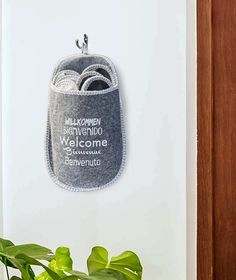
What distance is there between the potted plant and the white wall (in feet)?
1.44

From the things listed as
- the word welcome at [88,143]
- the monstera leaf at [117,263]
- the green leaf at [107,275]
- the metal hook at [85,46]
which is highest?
the metal hook at [85,46]

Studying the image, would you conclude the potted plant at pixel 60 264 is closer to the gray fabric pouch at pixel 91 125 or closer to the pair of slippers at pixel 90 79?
the gray fabric pouch at pixel 91 125

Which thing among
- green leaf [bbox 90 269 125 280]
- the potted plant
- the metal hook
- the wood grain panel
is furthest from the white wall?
green leaf [bbox 90 269 125 280]

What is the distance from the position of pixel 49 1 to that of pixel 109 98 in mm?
397

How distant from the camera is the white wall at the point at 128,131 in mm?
1346

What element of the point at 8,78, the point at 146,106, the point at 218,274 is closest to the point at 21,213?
the point at 8,78

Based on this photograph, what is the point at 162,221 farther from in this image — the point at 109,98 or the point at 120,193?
the point at 109,98

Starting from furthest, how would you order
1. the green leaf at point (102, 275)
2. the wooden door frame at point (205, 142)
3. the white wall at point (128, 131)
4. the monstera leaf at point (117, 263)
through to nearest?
the white wall at point (128, 131) → the wooden door frame at point (205, 142) → the monstera leaf at point (117, 263) → the green leaf at point (102, 275)

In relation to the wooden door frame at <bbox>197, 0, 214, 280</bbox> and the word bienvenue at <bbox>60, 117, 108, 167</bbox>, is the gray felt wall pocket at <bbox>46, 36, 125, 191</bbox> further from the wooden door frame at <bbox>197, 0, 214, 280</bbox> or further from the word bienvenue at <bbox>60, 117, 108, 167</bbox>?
the wooden door frame at <bbox>197, 0, 214, 280</bbox>

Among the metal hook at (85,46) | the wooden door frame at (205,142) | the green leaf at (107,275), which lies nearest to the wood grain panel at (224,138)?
the wooden door frame at (205,142)

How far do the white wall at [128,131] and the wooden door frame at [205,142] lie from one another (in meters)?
0.09

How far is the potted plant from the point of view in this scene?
767 millimetres

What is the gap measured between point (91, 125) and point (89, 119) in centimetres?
2

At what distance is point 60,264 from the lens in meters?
0.91
